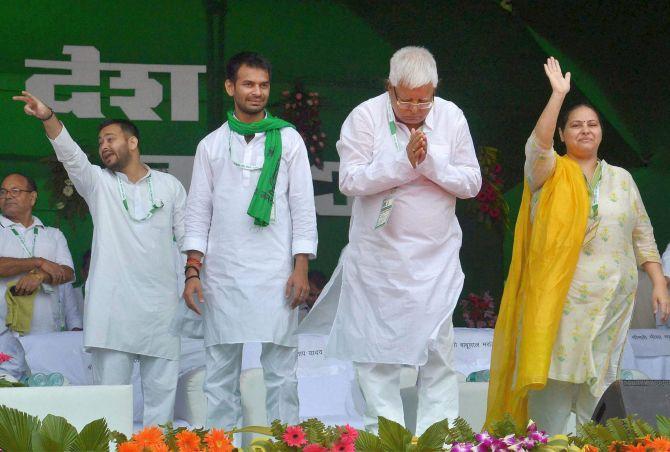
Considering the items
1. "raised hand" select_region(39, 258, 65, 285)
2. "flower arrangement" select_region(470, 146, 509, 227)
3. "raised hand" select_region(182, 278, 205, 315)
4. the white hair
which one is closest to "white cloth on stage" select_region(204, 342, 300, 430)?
"raised hand" select_region(182, 278, 205, 315)

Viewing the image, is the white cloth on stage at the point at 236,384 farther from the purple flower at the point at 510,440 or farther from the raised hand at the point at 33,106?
the purple flower at the point at 510,440

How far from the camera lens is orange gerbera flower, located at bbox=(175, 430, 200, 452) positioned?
83.1 inches

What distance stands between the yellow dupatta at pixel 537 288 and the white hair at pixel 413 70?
891mm

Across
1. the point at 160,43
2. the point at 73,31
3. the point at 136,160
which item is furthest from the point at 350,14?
the point at 136,160

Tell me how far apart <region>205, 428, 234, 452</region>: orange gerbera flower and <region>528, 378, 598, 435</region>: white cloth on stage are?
2.79 m

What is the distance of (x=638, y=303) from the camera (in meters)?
7.88

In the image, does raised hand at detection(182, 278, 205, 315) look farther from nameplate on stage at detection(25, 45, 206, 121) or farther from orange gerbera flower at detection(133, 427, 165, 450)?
nameplate on stage at detection(25, 45, 206, 121)

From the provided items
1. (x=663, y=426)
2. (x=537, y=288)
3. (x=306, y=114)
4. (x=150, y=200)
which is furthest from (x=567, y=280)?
(x=306, y=114)

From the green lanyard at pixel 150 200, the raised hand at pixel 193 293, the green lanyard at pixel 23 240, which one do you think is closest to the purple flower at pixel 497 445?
the raised hand at pixel 193 293

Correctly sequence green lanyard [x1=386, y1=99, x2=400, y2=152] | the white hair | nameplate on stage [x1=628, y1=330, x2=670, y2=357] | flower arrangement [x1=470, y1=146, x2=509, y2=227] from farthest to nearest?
flower arrangement [x1=470, y1=146, x2=509, y2=227]
nameplate on stage [x1=628, y1=330, x2=670, y2=357]
green lanyard [x1=386, y1=99, x2=400, y2=152]
the white hair

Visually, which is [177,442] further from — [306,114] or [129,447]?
[306,114]

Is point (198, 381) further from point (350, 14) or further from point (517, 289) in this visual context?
point (350, 14)

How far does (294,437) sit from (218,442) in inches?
5.8

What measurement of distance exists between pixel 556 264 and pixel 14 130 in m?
4.75
